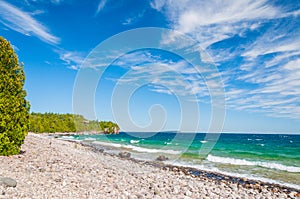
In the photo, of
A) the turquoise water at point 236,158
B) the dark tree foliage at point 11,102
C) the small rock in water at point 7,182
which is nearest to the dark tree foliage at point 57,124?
the turquoise water at point 236,158

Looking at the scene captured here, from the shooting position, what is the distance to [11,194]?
6453mm

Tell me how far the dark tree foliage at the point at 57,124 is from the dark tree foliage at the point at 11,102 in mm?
73523

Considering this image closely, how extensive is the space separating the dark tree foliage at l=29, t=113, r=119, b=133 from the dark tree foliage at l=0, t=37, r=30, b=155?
241ft

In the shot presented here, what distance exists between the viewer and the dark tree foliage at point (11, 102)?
12250mm

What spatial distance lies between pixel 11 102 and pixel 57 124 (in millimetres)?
107585

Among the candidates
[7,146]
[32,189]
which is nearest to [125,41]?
[7,146]

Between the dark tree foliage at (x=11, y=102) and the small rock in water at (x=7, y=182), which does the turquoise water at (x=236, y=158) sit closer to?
the dark tree foliage at (x=11, y=102)

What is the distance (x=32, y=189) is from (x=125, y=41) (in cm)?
1285

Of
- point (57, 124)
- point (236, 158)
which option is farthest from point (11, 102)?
point (57, 124)

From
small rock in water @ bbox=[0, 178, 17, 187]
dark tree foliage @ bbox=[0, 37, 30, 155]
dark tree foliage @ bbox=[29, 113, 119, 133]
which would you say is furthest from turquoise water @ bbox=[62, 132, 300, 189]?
dark tree foliage @ bbox=[29, 113, 119, 133]

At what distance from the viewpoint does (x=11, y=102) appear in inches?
497

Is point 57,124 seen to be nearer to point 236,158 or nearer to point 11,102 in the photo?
point 236,158

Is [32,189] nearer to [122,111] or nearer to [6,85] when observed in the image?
[6,85]

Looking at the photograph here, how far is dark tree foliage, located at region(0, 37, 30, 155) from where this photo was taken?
1225 cm
